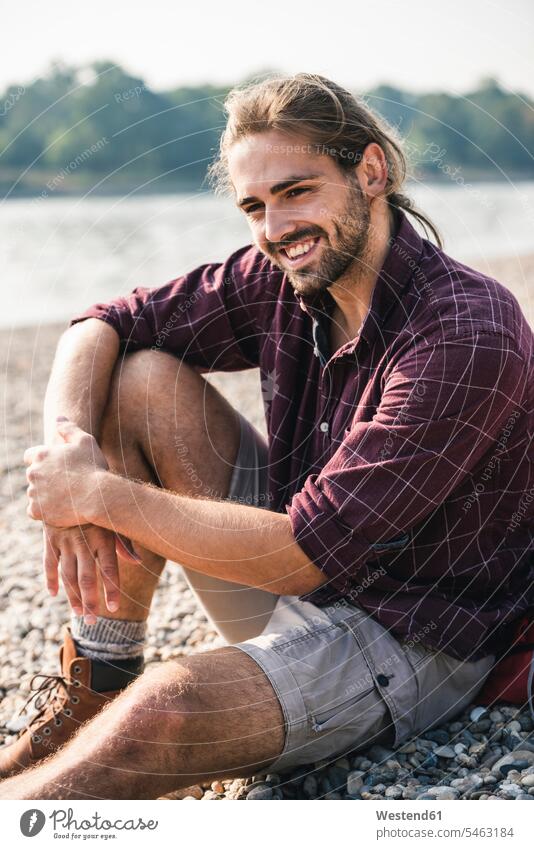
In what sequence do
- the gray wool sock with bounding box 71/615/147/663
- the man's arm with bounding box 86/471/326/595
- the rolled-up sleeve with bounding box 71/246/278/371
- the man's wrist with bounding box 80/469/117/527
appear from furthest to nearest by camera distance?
the rolled-up sleeve with bounding box 71/246/278/371 < the gray wool sock with bounding box 71/615/147/663 < the man's wrist with bounding box 80/469/117/527 < the man's arm with bounding box 86/471/326/595

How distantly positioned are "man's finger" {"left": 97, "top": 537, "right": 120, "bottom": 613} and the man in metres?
0.01

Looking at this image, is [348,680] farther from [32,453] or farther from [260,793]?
[32,453]

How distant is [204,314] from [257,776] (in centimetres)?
162

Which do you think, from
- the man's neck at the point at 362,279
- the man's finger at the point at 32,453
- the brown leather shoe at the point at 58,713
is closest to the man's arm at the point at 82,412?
the man's finger at the point at 32,453

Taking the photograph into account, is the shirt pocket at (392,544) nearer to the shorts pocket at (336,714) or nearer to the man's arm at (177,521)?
the man's arm at (177,521)

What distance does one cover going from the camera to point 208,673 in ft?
8.32

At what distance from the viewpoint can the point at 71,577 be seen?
2986 mm

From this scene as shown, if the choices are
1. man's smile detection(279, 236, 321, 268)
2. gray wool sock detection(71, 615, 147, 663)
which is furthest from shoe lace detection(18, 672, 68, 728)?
man's smile detection(279, 236, 321, 268)

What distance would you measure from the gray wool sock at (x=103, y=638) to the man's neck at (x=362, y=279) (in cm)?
124

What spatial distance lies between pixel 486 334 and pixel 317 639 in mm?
1023

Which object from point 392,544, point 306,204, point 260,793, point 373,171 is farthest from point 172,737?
point 373,171

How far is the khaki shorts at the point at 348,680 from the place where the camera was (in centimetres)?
268

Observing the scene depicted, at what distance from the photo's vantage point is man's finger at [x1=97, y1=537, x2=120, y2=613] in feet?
9.55
